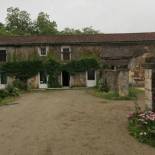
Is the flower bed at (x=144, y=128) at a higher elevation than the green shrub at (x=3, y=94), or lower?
lower

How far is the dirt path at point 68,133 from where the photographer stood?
9699 mm

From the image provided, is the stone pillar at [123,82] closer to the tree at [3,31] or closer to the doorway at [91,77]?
the doorway at [91,77]

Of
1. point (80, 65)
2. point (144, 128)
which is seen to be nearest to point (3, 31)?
point (80, 65)

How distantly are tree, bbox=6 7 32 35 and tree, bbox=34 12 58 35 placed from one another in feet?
5.47

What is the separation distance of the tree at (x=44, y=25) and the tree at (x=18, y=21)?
1.67 m

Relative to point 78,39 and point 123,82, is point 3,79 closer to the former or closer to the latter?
point 78,39

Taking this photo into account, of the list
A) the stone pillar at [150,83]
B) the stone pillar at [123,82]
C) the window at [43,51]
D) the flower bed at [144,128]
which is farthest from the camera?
the window at [43,51]

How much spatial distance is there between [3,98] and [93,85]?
14041 mm

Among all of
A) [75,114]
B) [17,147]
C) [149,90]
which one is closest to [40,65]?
[75,114]

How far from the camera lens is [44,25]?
6272cm

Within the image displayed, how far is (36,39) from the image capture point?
39.8 metres

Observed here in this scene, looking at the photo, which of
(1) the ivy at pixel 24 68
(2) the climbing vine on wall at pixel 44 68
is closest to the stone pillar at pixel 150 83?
(2) the climbing vine on wall at pixel 44 68

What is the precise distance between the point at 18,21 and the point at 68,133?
2201 inches

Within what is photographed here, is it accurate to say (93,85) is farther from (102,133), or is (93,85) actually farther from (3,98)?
(102,133)
